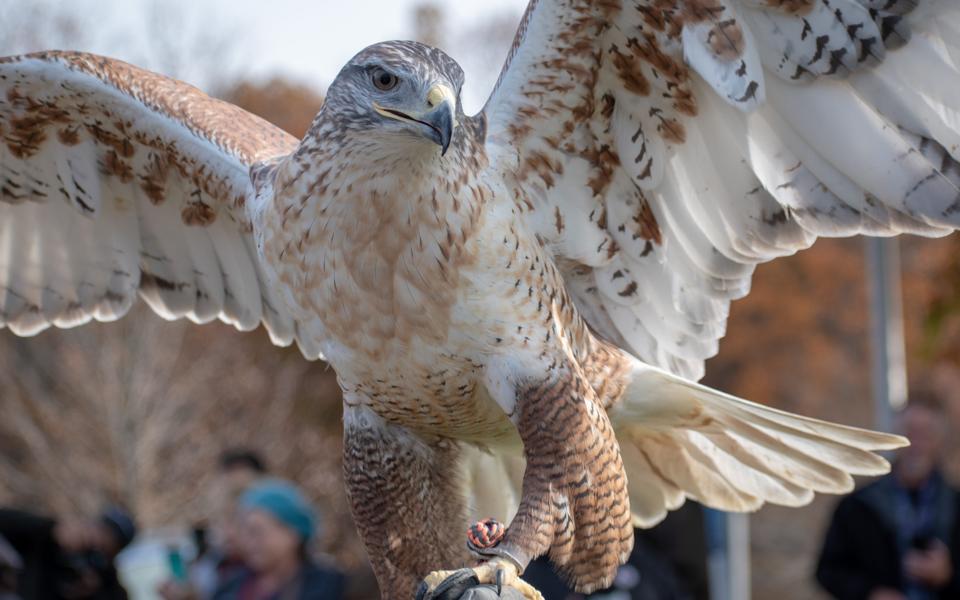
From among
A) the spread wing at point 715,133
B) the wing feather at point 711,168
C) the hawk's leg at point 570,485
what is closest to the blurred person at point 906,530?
the wing feather at point 711,168

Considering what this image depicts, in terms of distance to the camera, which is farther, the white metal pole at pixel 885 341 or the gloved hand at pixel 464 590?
the white metal pole at pixel 885 341

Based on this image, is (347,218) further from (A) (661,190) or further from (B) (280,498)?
(B) (280,498)

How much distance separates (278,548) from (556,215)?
2.39 metres

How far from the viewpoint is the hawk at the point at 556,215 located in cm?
336

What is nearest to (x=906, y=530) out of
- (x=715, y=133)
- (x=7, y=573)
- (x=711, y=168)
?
(x=711, y=168)

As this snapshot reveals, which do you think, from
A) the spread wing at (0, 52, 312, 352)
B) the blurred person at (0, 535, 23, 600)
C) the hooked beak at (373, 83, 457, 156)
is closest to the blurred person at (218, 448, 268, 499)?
the blurred person at (0, 535, 23, 600)

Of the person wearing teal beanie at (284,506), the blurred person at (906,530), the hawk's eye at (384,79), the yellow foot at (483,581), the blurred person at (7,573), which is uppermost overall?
the hawk's eye at (384,79)

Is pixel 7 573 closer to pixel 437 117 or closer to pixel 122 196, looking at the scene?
pixel 122 196

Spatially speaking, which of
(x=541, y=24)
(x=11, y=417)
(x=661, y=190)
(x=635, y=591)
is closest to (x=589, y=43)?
(x=541, y=24)

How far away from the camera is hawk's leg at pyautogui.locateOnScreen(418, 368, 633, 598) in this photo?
10.9 ft

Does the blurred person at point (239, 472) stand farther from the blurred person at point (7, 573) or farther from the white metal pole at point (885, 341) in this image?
the white metal pole at point (885, 341)

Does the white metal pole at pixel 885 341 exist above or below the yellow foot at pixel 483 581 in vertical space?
below

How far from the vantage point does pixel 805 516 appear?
2923 cm

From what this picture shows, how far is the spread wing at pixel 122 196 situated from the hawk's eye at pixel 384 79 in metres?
0.83
